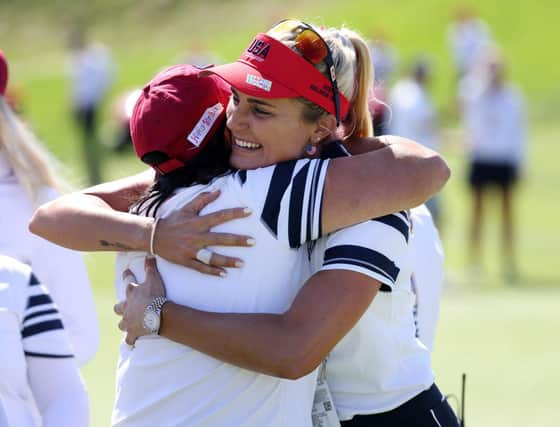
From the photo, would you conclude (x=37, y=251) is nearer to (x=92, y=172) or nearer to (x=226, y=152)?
(x=226, y=152)

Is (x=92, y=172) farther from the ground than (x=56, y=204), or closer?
closer

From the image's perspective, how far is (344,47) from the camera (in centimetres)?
313

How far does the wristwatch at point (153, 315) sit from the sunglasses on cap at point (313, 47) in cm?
68

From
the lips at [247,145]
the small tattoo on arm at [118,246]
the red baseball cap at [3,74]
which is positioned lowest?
the small tattoo on arm at [118,246]

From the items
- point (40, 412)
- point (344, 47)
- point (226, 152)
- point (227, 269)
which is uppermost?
point (344, 47)

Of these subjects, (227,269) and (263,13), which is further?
(263,13)

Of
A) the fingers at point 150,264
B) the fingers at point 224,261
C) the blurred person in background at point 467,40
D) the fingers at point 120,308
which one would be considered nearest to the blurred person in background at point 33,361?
the fingers at point 120,308

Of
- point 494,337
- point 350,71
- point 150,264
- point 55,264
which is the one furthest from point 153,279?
point 494,337

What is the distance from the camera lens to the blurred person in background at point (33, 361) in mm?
2967

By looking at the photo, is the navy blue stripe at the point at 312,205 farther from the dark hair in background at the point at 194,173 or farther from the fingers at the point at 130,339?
the fingers at the point at 130,339

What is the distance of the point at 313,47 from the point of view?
301 cm

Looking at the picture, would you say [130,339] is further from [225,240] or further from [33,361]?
[225,240]

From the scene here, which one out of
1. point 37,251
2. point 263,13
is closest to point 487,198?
point 37,251

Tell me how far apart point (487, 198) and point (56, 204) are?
12.4 metres
